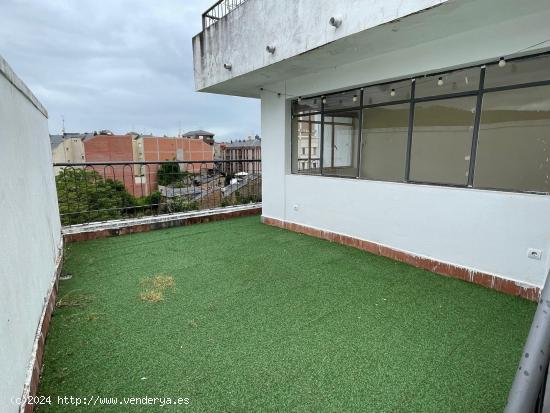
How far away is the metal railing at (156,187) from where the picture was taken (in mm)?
5098

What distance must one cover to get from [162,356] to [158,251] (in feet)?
8.15

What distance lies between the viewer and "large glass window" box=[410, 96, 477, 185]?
341 centimetres

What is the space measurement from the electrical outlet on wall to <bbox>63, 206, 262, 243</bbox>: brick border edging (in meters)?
4.99

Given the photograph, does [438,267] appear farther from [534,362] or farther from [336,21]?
[336,21]

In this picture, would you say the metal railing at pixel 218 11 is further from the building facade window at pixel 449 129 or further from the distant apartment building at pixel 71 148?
the distant apartment building at pixel 71 148

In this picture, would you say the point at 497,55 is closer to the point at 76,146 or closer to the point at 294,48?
the point at 294,48

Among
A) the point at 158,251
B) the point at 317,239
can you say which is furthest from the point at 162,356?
the point at 317,239

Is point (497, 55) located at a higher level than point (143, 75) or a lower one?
lower

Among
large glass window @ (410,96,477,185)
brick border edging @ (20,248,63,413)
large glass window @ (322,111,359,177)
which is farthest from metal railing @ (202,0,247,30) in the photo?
brick border edging @ (20,248,63,413)

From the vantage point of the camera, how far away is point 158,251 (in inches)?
171

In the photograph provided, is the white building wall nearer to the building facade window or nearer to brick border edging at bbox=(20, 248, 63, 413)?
the building facade window

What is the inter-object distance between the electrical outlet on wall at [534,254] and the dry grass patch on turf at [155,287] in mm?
3743

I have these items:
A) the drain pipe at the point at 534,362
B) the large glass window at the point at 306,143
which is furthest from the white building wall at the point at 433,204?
the drain pipe at the point at 534,362

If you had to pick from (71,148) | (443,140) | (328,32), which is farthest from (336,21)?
(71,148)
